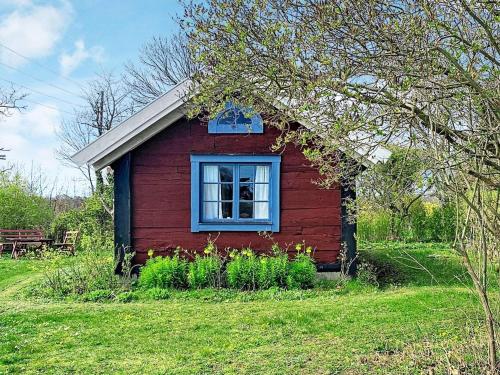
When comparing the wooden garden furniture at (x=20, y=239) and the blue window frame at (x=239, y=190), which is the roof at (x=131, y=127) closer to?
the blue window frame at (x=239, y=190)

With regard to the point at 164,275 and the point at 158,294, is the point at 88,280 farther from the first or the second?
the point at 158,294

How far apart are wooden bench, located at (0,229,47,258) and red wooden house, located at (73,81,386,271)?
9235 mm

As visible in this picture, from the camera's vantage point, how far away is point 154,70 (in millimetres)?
30078

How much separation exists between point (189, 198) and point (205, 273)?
1.55 metres

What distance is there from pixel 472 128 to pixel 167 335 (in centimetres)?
419

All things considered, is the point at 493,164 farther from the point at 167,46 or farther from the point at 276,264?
the point at 167,46

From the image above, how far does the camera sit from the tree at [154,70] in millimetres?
29516

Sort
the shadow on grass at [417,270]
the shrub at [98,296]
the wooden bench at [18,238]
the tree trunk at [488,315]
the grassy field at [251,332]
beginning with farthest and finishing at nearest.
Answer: the wooden bench at [18,238] → the shadow on grass at [417,270] → the shrub at [98,296] → the grassy field at [251,332] → the tree trunk at [488,315]

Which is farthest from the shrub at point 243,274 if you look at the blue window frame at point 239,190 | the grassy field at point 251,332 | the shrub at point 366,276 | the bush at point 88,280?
the shrub at point 366,276

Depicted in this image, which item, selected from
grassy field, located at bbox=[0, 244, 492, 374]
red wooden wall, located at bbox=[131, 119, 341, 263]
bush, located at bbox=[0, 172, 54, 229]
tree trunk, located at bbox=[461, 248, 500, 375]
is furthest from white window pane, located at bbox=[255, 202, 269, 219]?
bush, located at bbox=[0, 172, 54, 229]

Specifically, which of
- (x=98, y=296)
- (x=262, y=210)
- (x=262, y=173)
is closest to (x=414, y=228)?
(x=262, y=210)

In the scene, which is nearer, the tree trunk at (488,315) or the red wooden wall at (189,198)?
the tree trunk at (488,315)

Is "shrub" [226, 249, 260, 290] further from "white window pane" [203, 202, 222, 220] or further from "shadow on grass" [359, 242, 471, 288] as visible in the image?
"shadow on grass" [359, 242, 471, 288]

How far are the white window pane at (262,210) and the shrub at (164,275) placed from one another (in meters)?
1.73
